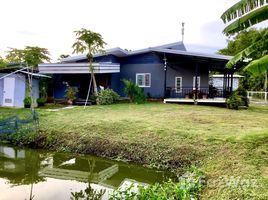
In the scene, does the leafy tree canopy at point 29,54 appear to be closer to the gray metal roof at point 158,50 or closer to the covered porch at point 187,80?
the gray metal roof at point 158,50

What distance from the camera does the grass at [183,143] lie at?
6844mm

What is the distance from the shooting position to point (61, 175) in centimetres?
903

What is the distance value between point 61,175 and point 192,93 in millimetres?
15047

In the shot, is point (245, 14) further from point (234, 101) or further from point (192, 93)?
point (192, 93)

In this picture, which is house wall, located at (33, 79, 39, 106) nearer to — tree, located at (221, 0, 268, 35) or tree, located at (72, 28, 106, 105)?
tree, located at (72, 28, 106, 105)

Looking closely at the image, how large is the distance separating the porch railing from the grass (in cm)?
718

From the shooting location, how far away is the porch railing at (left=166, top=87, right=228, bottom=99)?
22302mm

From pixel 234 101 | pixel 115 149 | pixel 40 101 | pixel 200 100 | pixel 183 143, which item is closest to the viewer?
pixel 183 143

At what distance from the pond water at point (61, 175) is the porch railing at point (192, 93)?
520 inches

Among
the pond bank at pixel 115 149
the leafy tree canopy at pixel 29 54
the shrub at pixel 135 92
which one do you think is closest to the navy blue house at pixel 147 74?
the shrub at pixel 135 92

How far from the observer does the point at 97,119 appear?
46.6 ft

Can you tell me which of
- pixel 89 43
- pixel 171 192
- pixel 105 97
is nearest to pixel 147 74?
pixel 105 97

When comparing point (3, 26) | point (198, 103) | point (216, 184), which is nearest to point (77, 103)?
point (3, 26)

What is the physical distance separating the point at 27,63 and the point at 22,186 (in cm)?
1191
